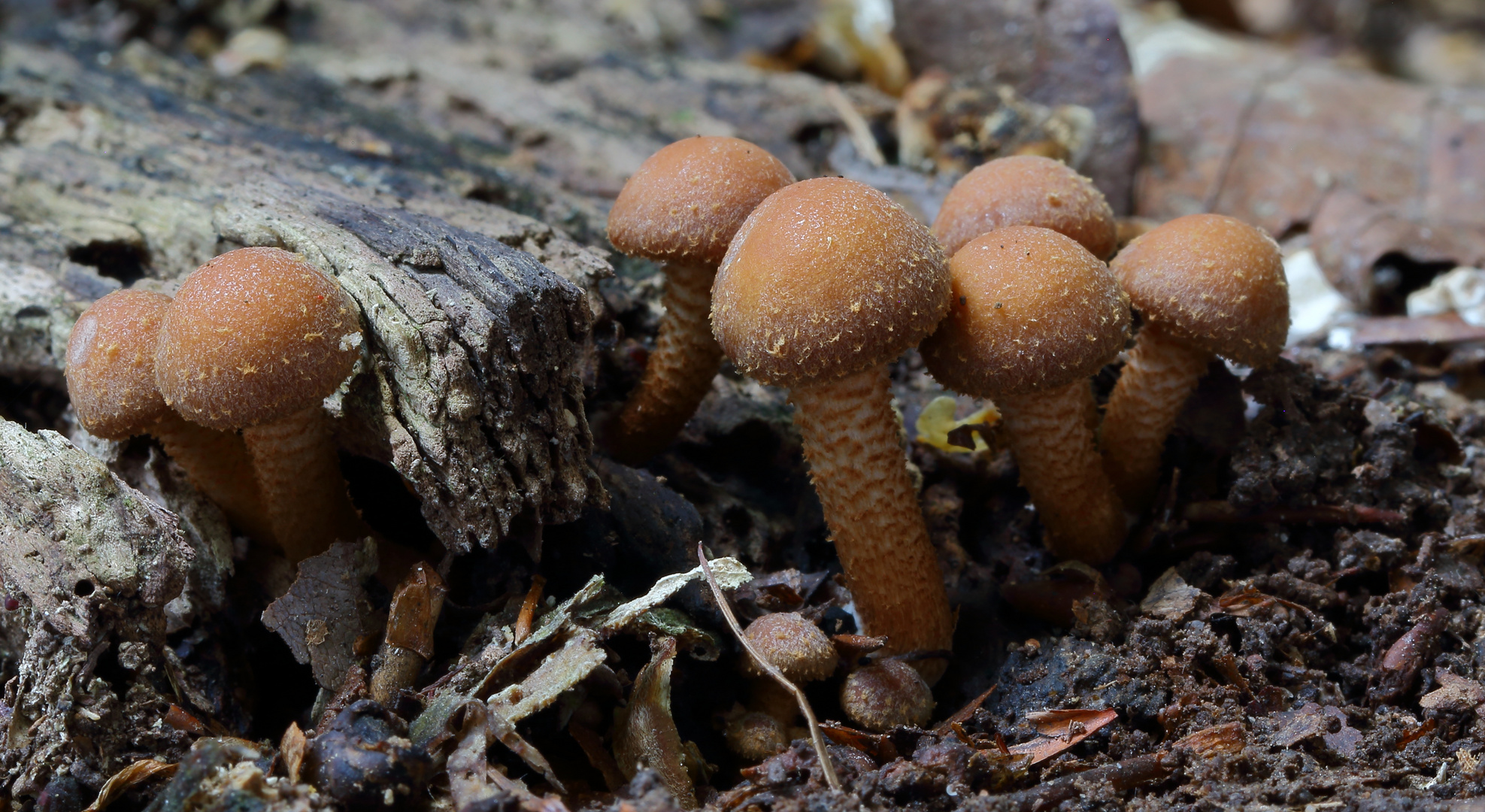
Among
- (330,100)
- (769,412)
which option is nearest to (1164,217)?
(769,412)

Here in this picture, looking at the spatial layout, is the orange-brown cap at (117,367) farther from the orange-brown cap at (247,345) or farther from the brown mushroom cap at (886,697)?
the brown mushroom cap at (886,697)

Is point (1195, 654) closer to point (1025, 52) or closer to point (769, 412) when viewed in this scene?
point (769, 412)

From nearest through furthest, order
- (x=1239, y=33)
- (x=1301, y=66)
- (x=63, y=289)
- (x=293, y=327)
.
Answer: (x=293, y=327)
(x=63, y=289)
(x=1301, y=66)
(x=1239, y=33)

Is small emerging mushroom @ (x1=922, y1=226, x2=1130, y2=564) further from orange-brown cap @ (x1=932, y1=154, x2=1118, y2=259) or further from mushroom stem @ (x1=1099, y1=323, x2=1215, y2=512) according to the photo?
mushroom stem @ (x1=1099, y1=323, x2=1215, y2=512)

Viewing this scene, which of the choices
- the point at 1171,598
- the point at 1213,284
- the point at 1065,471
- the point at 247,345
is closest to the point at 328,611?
the point at 247,345

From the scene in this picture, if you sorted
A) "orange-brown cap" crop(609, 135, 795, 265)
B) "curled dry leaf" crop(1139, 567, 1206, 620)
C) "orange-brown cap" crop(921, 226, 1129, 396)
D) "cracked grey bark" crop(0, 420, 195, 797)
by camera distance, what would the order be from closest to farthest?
"cracked grey bark" crop(0, 420, 195, 797) < "orange-brown cap" crop(921, 226, 1129, 396) < "orange-brown cap" crop(609, 135, 795, 265) < "curled dry leaf" crop(1139, 567, 1206, 620)

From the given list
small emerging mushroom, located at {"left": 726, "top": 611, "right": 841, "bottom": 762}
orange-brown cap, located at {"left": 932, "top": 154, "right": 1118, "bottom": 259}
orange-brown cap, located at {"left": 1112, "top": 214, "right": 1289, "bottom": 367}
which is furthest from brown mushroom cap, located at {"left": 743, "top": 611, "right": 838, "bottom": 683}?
orange-brown cap, located at {"left": 1112, "top": 214, "right": 1289, "bottom": 367}
